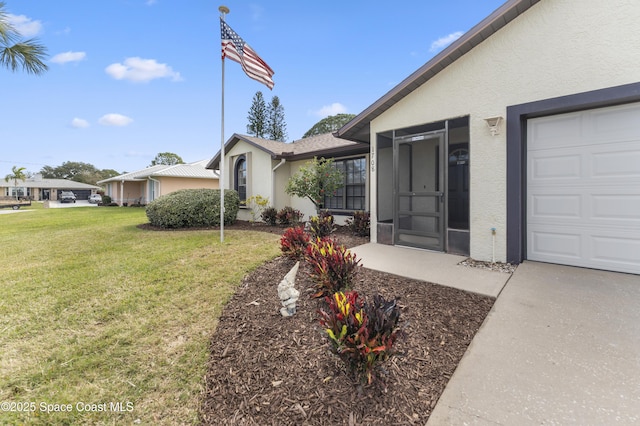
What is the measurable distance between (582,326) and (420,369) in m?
1.88

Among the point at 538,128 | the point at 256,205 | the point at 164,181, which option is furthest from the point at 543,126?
the point at 164,181

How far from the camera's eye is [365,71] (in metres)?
13.0

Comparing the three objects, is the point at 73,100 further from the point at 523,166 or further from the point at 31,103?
the point at 523,166

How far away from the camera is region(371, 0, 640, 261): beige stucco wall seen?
4094mm

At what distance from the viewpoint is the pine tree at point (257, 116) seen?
106 ft

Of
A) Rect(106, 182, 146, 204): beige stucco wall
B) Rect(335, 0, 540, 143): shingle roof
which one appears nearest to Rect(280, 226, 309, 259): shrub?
Rect(335, 0, 540, 143): shingle roof

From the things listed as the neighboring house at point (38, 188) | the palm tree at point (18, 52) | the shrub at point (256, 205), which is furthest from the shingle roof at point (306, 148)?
the neighboring house at point (38, 188)

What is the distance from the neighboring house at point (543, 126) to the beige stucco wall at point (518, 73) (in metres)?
0.02

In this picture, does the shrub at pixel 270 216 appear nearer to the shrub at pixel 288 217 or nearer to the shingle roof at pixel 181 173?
the shrub at pixel 288 217

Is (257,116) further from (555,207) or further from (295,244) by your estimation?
(555,207)

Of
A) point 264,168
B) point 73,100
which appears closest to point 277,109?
point 73,100

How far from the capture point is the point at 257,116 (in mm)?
32562

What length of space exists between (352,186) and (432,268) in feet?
17.8

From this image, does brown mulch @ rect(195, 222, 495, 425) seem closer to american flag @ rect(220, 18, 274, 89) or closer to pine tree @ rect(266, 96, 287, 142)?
american flag @ rect(220, 18, 274, 89)
